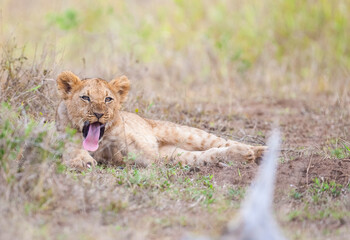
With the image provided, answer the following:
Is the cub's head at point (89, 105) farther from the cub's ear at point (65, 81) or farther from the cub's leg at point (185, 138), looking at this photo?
the cub's leg at point (185, 138)

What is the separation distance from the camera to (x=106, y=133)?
19.4ft

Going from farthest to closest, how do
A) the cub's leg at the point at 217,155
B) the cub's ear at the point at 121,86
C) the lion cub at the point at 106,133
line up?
the cub's ear at the point at 121,86 < the cub's leg at the point at 217,155 < the lion cub at the point at 106,133

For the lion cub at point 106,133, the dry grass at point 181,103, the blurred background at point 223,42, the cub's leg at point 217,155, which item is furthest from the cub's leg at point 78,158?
the blurred background at point 223,42

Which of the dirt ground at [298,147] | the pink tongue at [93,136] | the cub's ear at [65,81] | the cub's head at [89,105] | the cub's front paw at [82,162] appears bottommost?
the dirt ground at [298,147]

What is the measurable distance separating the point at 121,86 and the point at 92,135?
80cm

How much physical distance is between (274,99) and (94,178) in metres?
6.35

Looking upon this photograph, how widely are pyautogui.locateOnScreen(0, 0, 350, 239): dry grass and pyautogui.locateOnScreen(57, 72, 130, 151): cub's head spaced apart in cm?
30

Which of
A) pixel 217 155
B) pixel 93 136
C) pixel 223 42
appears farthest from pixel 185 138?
pixel 223 42

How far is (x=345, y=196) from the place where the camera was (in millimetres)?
4582

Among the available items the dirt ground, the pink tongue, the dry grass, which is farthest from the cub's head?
the dirt ground

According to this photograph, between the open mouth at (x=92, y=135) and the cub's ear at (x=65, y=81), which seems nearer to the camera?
the open mouth at (x=92, y=135)

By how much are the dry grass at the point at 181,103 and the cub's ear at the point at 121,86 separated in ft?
2.60

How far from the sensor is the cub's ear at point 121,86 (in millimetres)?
6195

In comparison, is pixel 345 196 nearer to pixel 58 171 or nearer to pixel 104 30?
pixel 58 171
